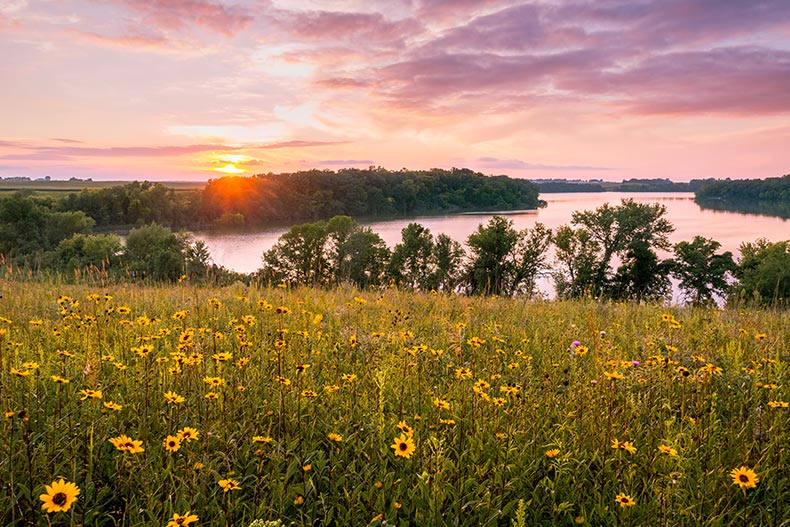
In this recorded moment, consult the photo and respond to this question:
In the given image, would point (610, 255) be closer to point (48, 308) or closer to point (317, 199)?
point (48, 308)

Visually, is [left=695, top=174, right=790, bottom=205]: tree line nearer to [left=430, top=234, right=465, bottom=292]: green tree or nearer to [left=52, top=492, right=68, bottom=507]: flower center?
[left=430, top=234, right=465, bottom=292]: green tree

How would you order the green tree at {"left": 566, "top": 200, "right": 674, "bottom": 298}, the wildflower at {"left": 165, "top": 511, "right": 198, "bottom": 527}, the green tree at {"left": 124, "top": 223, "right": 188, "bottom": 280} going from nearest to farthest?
the wildflower at {"left": 165, "top": 511, "right": 198, "bottom": 527} < the green tree at {"left": 566, "top": 200, "right": 674, "bottom": 298} < the green tree at {"left": 124, "top": 223, "right": 188, "bottom": 280}

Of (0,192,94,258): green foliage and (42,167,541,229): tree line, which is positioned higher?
(42,167,541,229): tree line

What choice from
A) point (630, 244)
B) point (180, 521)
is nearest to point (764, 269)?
point (630, 244)

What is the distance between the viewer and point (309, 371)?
3.62m

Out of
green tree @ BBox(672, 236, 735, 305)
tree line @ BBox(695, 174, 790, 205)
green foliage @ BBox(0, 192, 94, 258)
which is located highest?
tree line @ BBox(695, 174, 790, 205)

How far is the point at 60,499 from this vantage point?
4.52 feet

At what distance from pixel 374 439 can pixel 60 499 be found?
1482 millimetres

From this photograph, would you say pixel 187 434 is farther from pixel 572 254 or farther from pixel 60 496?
pixel 572 254

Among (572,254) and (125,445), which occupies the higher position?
(125,445)

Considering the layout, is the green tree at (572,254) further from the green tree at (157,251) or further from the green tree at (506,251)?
the green tree at (157,251)

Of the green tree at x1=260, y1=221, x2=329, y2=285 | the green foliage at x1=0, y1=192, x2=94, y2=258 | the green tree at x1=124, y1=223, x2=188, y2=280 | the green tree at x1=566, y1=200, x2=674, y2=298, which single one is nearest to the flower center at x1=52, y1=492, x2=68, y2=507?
the green tree at x1=566, y1=200, x2=674, y2=298

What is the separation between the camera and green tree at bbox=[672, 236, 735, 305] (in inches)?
1506

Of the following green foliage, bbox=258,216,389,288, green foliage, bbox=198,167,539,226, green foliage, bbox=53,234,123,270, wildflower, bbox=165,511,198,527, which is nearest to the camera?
wildflower, bbox=165,511,198,527
